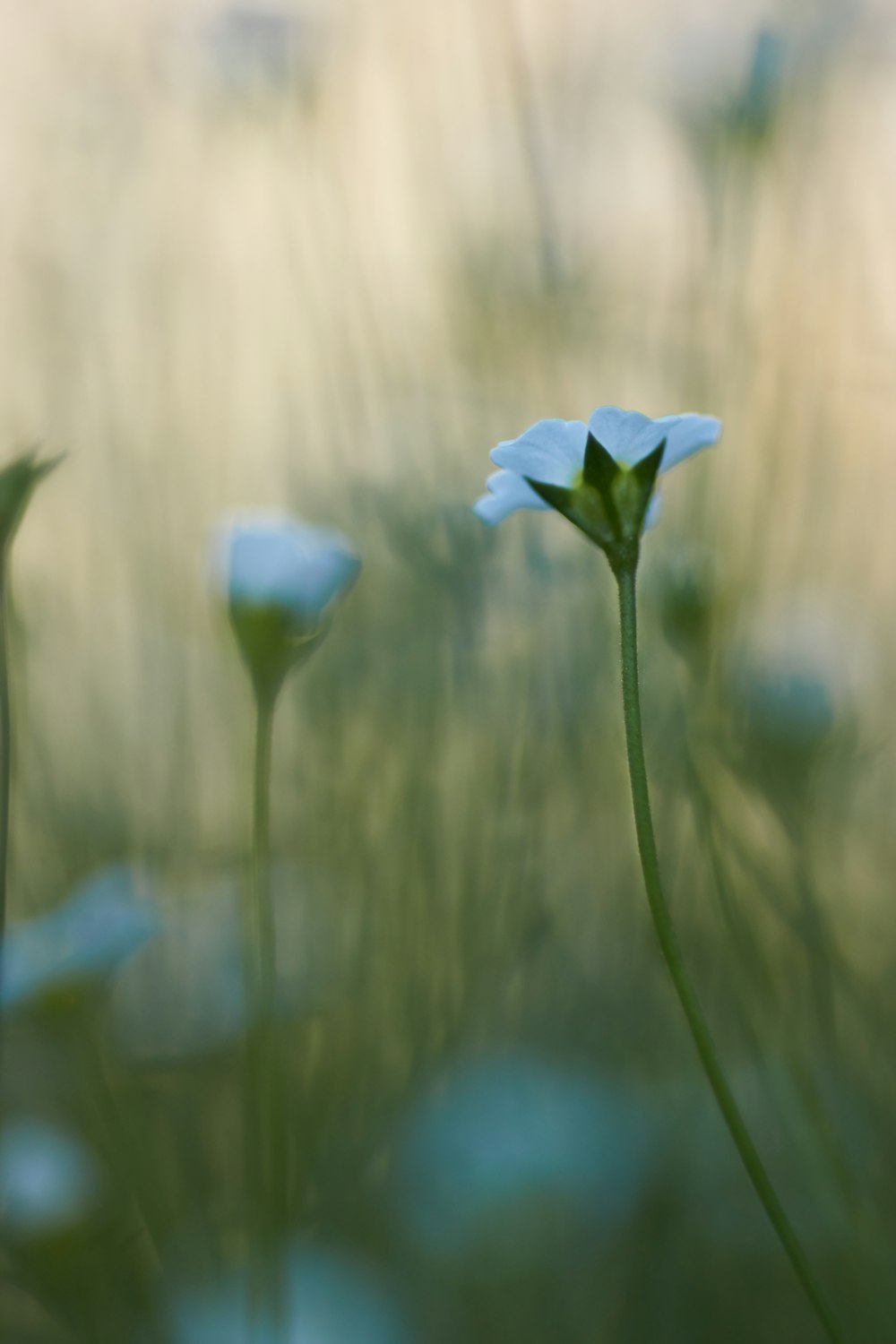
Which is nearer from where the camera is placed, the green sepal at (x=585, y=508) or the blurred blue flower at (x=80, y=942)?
the green sepal at (x=585, y=508)

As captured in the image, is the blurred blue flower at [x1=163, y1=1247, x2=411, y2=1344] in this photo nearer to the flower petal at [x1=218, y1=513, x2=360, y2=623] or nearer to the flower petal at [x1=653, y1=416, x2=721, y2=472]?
the flower petal at [x1=218, y1=513, x2=360, y2=623]

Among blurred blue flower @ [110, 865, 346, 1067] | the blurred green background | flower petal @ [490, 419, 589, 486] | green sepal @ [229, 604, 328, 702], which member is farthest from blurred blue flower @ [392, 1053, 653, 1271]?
flower petal @ [490, 419, 589, 486]

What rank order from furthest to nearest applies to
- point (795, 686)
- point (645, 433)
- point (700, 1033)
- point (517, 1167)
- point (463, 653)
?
1. point (463, 653)
2. point (795, 686)
3. point (517, 1167)
4. point (645, 433)
5. point (700, 1033)

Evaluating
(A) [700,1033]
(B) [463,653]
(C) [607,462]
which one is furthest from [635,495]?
(B) [463,653]

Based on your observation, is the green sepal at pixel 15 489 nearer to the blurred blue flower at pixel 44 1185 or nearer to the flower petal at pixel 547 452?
the flower petal at pixel 547 452

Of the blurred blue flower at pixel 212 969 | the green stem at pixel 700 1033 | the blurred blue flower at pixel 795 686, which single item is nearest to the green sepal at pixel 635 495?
the green stem at pixel 700 1033

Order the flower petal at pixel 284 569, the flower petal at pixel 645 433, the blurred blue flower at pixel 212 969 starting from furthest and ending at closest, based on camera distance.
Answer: the blurred blue flower at pixel 212 969, the flower petal at pixel 284 569, the flower petal at pixel 645 433

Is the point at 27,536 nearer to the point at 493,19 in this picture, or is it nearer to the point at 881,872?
the point at 493,19

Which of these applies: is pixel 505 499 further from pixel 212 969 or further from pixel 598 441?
pixel 212 969
